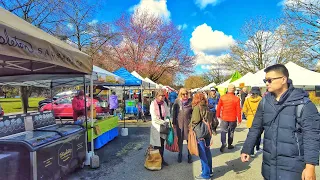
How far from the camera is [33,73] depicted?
520cm

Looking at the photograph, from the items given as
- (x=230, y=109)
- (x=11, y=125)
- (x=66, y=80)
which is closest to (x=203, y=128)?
(x=230, y=109)

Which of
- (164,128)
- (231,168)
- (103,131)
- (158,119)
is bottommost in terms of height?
(231,168)

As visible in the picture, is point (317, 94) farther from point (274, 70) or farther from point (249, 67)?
point (274, 70)

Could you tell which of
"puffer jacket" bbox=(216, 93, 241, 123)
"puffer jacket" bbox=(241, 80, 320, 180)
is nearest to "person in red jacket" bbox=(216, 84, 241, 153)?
"puffer jacket" bbox=(216, 93, 241, 123)

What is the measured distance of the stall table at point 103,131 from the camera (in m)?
6.15

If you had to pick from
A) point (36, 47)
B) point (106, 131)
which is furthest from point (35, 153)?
point (106, 131)

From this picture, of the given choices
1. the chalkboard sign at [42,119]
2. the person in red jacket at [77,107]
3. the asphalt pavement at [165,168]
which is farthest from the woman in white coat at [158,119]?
the person in red jacket at [77,107]

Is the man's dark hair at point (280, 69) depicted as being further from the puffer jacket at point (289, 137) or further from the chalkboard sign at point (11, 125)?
the chalkboard sign at point (11, 125)

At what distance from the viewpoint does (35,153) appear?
352 cm

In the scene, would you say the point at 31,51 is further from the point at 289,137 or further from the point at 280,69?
the point at 289,137

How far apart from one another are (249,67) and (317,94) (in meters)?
8.99

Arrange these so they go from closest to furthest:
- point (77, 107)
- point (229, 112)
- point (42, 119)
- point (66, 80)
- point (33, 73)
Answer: point (42, 119) → point (33, 73) → point (229, 112) → point (66, 80) → point (77, 107)

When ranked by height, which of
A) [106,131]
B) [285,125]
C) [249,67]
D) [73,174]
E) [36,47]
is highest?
[249,67]

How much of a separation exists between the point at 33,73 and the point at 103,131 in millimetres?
2706
